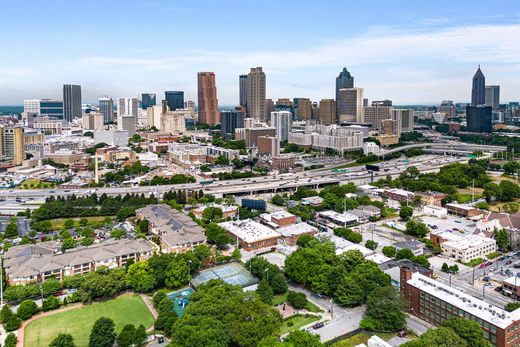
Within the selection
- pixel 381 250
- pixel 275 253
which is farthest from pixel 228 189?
pixel 381 250

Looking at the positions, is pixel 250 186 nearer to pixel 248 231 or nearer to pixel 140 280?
pixel 248 231

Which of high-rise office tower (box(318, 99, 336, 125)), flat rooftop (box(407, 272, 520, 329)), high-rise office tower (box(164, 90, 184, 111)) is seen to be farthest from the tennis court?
high-rise office tower (box(164, 90, 184, 111))

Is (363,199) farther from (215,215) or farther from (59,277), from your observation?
(59,277)

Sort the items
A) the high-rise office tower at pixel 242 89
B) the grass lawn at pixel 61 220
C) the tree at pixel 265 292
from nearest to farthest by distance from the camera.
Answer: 1. the tree at pixel 265 292
2. the grass lawn at pixel 61 220
3. the high-rise office tower at pixel 242 89

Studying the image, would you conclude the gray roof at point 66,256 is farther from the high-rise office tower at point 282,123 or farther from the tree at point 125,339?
the high-rise office tower at point 282,123

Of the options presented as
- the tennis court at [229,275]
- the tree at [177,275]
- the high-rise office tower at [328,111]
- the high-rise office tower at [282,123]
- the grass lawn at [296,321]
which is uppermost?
the high-rise office tower at [328,111]

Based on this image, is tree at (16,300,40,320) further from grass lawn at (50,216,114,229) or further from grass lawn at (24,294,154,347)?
grass lawn at (50,216,114,229)

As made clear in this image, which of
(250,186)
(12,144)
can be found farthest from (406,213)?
(12,144)

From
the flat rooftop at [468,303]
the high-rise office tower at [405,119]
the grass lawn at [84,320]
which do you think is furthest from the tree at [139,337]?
the high-rise office tower at [405,119]
